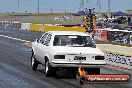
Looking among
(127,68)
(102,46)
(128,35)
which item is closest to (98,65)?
(127,68)

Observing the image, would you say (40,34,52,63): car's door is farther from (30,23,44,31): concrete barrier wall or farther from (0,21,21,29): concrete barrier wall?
(0,21,21,29): concrete barrier wall

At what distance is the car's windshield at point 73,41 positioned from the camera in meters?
15.1

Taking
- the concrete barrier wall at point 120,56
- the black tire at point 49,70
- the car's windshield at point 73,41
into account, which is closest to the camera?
the black tire at point 49,70

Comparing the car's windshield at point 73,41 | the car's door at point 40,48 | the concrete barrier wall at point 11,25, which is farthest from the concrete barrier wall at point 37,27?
the car's windshield at point 73,41

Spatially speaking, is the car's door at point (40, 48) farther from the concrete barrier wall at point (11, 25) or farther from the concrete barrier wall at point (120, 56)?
the concrete barrier wall at point (11, 25)

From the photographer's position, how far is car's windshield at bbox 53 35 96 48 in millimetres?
15086

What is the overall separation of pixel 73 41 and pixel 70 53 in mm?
1003

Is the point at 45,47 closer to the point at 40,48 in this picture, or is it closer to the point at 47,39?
the point at 47,39

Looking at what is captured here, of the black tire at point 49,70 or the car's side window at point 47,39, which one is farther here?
the car's side window at point 47,39

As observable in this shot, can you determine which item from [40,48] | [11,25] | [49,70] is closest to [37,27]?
[11,25]

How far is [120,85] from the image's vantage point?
13352mm

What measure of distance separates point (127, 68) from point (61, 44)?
190 inches

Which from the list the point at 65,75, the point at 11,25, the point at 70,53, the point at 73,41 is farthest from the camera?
the point at 11,25

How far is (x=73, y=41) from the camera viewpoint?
602 inches
